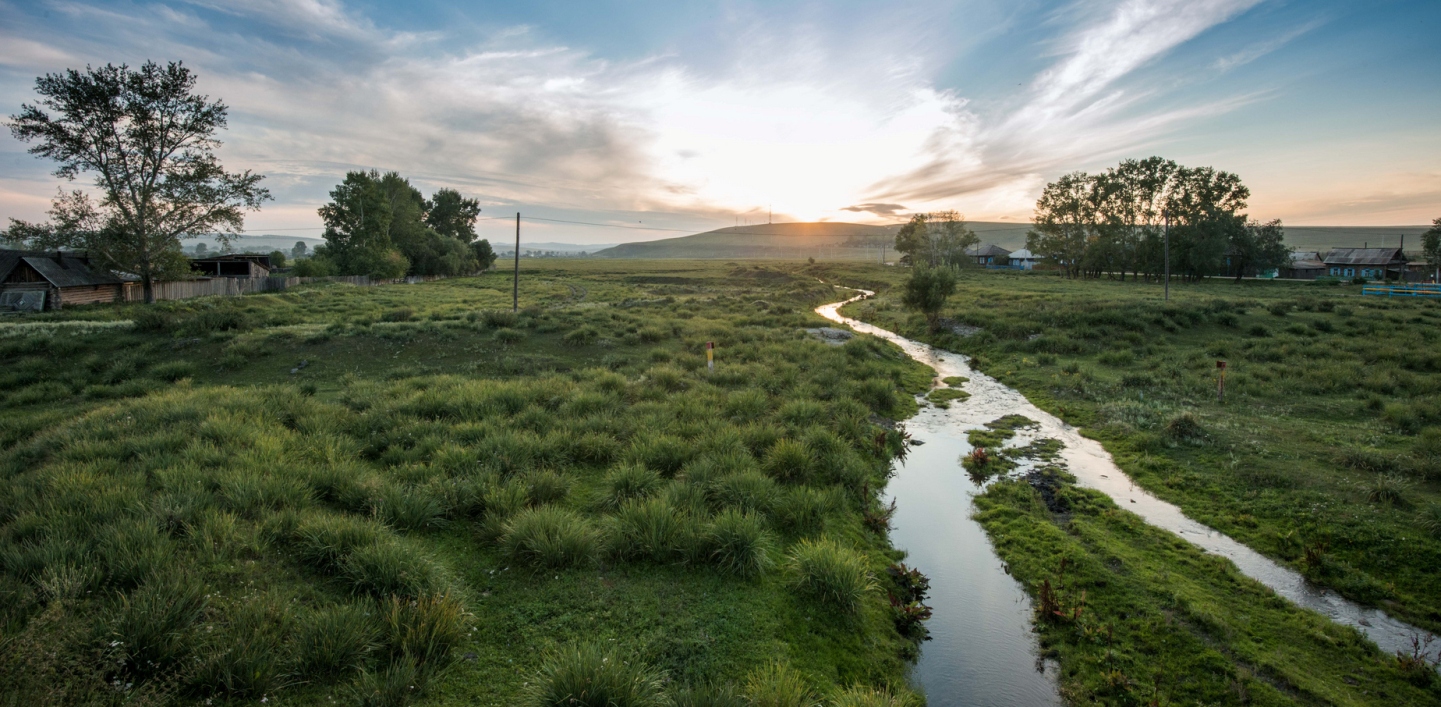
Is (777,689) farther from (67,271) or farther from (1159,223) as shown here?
(1159,223)

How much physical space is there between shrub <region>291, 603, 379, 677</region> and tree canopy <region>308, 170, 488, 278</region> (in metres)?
71.7

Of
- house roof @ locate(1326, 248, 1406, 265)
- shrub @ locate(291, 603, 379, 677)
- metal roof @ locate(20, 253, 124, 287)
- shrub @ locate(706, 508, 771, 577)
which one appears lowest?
shrub @ locate(706, 508, 771, 577)

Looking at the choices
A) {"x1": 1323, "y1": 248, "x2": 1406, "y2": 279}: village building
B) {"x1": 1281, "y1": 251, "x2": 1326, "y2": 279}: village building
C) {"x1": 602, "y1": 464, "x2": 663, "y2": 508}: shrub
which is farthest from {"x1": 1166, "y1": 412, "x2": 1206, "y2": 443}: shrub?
{"x1": 1281, "y1": 251, "x2": 1326, "y2": 279}: village building

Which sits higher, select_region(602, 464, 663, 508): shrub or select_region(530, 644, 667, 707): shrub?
select_region(602, 464, 663, 508): shrub

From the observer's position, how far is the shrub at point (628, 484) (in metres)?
8.92

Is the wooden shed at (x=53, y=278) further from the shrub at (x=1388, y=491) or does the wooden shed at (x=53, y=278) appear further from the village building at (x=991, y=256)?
the village building at (x=991, y=256)

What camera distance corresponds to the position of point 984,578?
838 centimetres

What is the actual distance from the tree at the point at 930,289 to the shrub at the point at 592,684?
30.6 m

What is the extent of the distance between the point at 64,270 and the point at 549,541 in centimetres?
5157

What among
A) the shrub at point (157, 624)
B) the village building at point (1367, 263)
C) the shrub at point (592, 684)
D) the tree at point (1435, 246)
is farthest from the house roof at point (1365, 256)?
the shrub at point (157, 624)

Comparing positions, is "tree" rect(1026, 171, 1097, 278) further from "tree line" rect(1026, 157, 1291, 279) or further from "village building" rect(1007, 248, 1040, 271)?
"village building" rect(1007, 248, 1040, 271)

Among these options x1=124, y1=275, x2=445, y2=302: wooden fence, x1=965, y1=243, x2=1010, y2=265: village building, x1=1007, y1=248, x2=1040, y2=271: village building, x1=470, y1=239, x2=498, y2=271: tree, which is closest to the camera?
x1=124, y1=275, x2=445, y2=302: wooden fence

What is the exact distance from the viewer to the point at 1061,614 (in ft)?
23.4

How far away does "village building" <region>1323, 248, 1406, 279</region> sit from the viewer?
239ft
